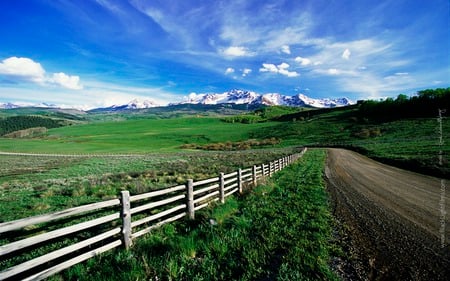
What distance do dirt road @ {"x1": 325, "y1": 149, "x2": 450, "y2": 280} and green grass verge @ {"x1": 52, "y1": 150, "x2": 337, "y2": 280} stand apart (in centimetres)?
61

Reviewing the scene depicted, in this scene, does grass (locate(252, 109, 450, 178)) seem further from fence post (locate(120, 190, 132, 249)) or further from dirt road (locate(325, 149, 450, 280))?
fence post (locate(120, 190, 132, 249))

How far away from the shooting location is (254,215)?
366 inches

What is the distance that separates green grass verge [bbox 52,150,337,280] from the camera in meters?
5.12

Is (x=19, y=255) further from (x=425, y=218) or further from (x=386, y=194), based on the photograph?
(x=386, y=194)

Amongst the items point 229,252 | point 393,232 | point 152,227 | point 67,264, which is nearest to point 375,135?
point 393,232

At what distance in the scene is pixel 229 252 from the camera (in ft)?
20.1

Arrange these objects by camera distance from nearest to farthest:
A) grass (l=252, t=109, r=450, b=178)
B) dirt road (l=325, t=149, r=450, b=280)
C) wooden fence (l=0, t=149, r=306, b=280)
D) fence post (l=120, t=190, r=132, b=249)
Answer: wooden fence (l=0, t=149, r=306, b=280) < dirt road (l=325, t=149, r=450, b=280) < fence post (l=120, t=190, r=132, b=249) < grass (l=252, t=109, r=450, b=178)

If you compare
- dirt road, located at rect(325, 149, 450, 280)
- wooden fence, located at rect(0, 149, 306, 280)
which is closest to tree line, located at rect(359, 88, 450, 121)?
dirt road, located at rect(325, 149, 450, 280)

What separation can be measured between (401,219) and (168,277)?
775 centimetres

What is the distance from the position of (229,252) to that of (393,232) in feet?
15.8

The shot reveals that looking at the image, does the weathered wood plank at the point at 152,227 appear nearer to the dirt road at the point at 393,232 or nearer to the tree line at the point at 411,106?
the dirt road at the point at 393,232

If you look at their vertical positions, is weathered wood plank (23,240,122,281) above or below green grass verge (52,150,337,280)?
above

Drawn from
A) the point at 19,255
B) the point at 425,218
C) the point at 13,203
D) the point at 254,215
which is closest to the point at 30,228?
the point at 19,255

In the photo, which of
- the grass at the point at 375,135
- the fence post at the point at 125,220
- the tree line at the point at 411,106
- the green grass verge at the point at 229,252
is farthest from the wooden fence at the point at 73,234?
the tree line at the point at 411,106
